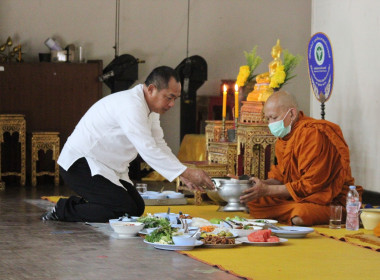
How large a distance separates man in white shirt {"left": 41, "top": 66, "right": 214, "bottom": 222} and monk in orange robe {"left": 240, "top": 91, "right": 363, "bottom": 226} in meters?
0.77

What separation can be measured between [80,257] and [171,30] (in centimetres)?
656

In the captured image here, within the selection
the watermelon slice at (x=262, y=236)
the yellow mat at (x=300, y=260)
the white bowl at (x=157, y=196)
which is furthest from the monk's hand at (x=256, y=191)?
the white bowl at (x=157, y=196)

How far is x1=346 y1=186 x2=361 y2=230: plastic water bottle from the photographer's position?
500 cm

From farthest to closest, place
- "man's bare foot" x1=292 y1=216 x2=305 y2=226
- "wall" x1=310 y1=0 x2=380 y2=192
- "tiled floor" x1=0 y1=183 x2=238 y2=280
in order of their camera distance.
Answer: "wall" x1=310 y1=0 x2=380 y2=192, "man's bare foot" x1=292 y1=216 x2=305 y2=226, "tiled floor" x1=0 y1=183 x2=238 y2=280

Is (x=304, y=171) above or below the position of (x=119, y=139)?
below

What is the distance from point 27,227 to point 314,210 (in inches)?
74.4

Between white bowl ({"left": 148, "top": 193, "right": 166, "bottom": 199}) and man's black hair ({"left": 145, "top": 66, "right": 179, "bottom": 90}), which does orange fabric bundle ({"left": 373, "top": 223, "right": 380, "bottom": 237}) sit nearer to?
man's black hair ({"left": 145, "top": 66, "right": 179, "bottom": 90})

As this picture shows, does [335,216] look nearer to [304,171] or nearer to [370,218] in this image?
[370,218]

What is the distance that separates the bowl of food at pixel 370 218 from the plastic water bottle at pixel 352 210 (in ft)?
0.21

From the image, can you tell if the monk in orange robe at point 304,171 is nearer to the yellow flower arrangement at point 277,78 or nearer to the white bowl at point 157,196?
the white bowl at point 157,196

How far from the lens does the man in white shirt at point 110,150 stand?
196 inches

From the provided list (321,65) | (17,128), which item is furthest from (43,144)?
(321,65)

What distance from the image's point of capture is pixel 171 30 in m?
10.2

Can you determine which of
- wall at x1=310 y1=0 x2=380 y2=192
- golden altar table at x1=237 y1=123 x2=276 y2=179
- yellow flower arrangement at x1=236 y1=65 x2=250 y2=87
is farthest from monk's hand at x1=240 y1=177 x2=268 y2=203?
yellow flower arrangement at x1=236 y1=65 x2=250 y2=87
